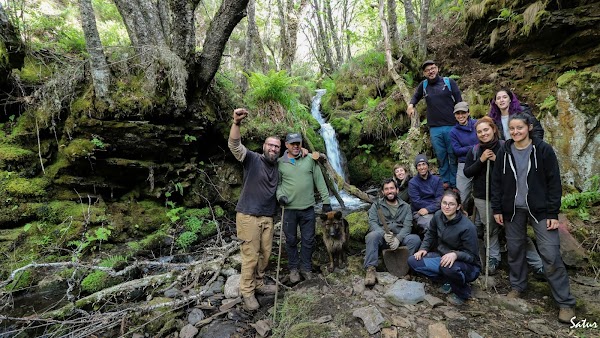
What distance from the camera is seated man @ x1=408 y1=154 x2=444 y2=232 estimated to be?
15.5 feet

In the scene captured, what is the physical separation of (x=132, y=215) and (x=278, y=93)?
4.98 meters

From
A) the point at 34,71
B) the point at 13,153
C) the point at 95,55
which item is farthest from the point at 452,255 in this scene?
the point at 34,71

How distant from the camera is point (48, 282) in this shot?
477 centimetres

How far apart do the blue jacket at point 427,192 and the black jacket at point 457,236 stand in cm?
89

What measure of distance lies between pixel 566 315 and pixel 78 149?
27.0ft

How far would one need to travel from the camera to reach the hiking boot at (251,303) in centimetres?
393

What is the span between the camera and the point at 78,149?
5.86 m

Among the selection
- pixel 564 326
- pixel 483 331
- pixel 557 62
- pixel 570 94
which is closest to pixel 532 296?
pixel 564 326

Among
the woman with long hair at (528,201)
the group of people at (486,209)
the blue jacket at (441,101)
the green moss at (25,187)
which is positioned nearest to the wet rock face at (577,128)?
the group of people at (486,209)

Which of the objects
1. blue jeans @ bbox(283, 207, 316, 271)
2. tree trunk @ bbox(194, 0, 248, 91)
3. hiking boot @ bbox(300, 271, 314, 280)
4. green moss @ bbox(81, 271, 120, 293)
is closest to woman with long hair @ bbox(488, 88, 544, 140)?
blue jeans @ bbox(283, 207, 316, 271)

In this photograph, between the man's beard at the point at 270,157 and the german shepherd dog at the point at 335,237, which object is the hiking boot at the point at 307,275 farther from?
the man's beard at the point at 270,157

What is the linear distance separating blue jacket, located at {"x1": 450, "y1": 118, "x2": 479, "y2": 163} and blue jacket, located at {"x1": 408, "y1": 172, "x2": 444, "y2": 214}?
1.88 feet

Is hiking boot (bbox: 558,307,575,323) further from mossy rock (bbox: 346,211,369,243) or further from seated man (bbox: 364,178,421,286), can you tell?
mossy rock (bbox: 346,211,369,243)

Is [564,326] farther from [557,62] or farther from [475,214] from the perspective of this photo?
[557,62]
